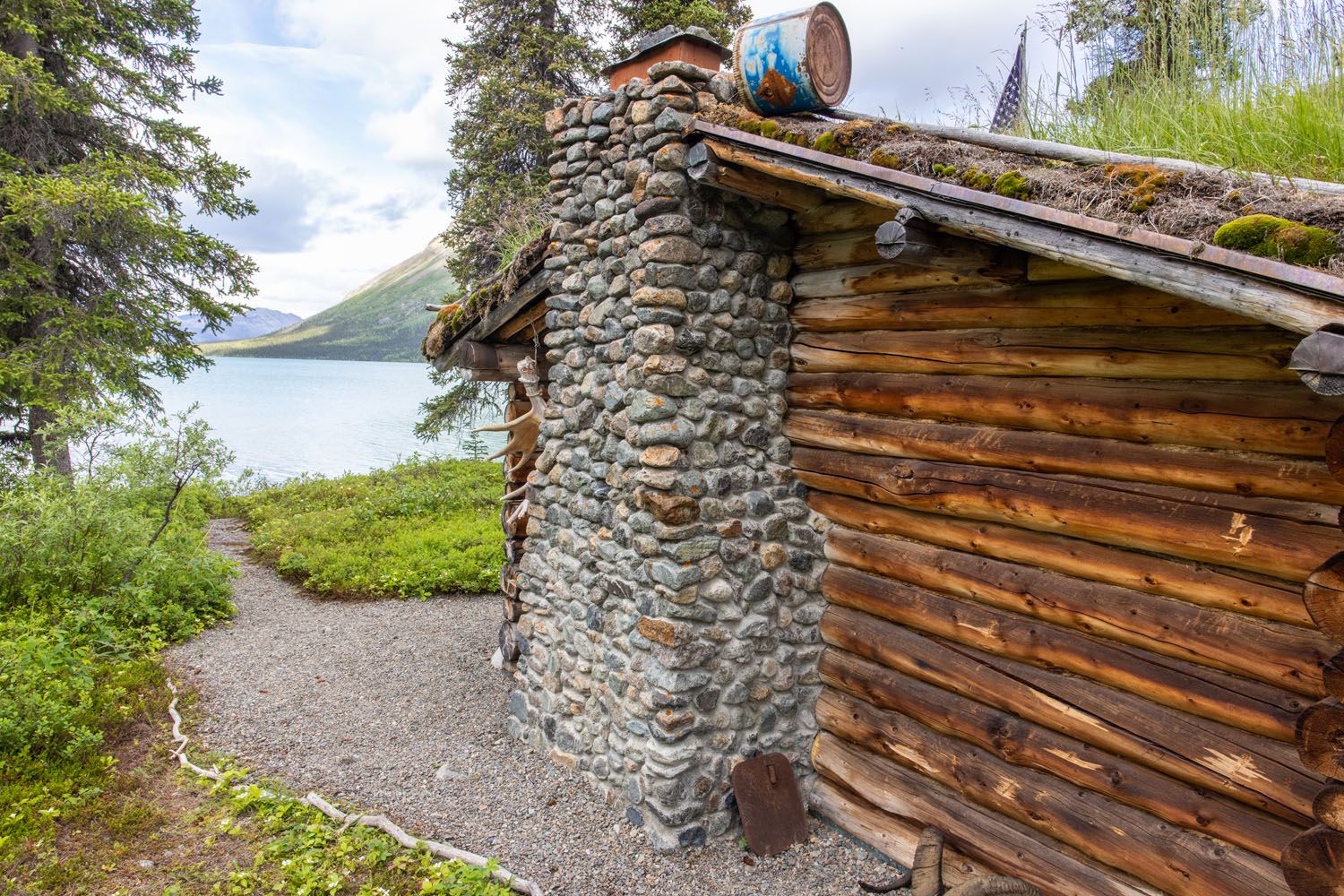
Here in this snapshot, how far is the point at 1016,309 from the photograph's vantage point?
3801mm

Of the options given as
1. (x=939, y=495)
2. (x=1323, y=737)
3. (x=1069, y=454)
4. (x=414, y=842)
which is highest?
(x=1069, y=454)

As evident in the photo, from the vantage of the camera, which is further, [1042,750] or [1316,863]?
[1042,750]

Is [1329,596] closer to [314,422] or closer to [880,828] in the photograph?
[880,828]

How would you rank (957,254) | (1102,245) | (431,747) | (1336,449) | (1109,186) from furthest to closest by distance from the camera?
(431,747) < (957,254) < (1109,186) < (1102,245) < (1336,449)

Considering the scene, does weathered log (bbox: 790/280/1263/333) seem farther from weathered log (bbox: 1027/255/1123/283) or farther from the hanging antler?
the hanging antler

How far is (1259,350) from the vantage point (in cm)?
294

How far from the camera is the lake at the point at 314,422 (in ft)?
63.6

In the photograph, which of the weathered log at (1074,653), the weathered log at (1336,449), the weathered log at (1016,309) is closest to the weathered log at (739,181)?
the weathered log at (1016,309)

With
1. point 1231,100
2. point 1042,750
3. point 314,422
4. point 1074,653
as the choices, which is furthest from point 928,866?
point 314,422

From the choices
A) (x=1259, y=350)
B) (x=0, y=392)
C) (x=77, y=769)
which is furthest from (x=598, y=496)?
(x=0, y=392)

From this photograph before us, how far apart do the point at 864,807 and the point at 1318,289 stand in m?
3.89

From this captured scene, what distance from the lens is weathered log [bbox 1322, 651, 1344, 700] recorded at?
246 centimetres

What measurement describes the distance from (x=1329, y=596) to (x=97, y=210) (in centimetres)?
1523

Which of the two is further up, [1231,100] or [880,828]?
[1231,100]
